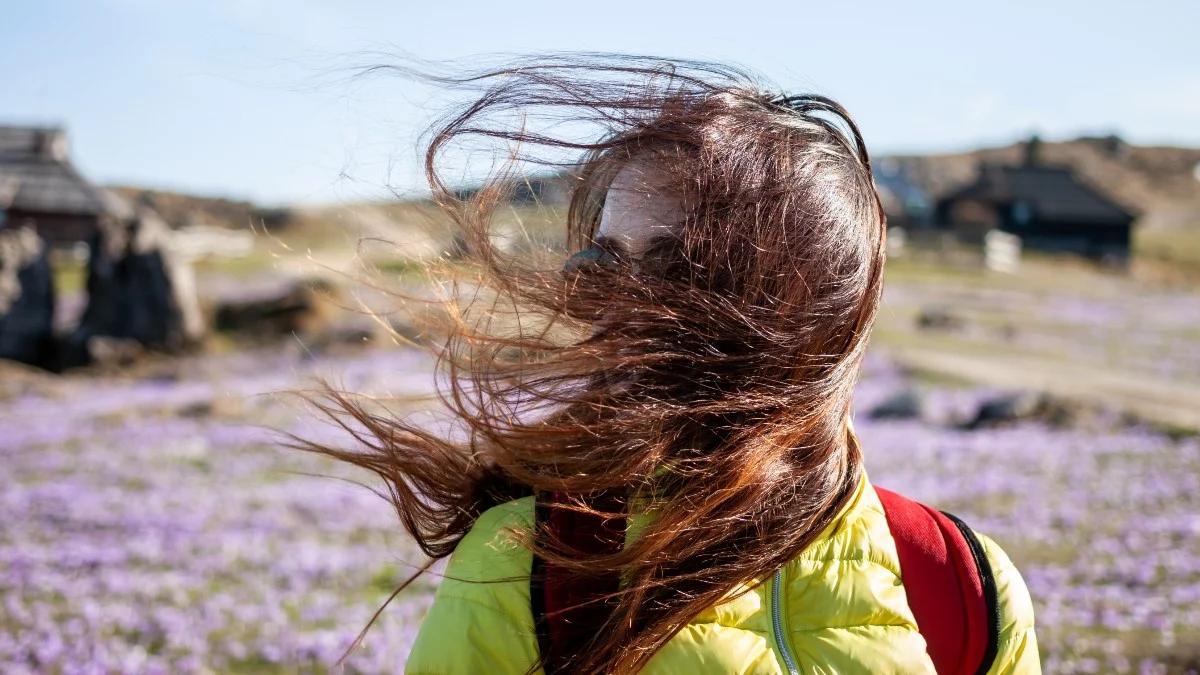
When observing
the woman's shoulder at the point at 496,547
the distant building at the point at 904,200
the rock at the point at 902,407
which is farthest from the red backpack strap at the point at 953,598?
the distant building at the point at 904,200

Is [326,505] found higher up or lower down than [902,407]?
higher up

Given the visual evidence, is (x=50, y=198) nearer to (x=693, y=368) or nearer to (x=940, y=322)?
(x=940, y=322)

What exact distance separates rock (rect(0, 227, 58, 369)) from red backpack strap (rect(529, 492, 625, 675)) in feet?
63.9

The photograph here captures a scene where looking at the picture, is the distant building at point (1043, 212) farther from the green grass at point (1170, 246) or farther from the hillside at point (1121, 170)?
the hillside at point (1121, 170)

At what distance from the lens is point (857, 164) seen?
193cm

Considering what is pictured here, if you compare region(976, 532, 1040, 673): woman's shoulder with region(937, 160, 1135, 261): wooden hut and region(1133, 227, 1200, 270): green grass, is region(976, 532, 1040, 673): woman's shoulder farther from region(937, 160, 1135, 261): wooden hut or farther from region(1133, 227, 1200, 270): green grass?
region(1133, 227, 1200, 270): green grass

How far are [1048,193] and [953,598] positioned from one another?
65.9 metres

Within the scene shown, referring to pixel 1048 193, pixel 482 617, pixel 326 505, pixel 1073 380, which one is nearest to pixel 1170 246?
pixel 1048 193

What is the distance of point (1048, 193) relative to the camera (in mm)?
60938

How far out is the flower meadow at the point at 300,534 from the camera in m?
4.89

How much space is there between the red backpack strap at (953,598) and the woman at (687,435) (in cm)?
1

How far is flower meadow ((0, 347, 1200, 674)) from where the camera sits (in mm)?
4895

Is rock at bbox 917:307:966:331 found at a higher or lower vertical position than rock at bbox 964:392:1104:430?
lower

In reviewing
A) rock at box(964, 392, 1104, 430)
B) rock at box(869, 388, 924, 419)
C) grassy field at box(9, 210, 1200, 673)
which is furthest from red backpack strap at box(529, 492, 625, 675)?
rock at box(869, 388, 924, 419)
